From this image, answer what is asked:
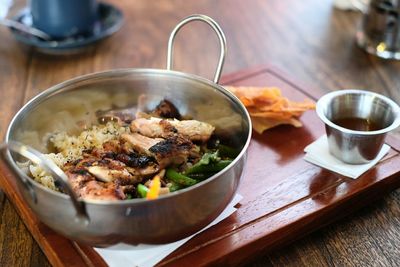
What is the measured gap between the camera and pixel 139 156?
3.83 feet

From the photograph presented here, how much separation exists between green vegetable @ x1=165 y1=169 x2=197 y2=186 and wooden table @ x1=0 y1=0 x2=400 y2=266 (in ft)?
1.14

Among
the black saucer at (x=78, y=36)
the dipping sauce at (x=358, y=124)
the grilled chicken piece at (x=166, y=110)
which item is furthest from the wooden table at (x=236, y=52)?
the grilled chicken piece at (x=166, y=110)

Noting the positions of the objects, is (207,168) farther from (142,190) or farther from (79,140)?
(79,140)

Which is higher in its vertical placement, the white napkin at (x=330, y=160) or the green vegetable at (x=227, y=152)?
the green vegetable at (x=227, y=152)

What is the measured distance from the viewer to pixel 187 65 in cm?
187

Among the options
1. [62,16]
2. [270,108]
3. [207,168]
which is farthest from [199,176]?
[62,16]

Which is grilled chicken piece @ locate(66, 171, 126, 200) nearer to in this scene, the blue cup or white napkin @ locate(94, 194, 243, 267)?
white napkin @ locate(94, 194, 243, 267)

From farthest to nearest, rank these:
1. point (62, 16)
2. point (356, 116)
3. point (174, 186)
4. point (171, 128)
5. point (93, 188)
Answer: point (62, 16) → point (356, 116) → point (171, 128) → point (174, 186) → point (93, 188)

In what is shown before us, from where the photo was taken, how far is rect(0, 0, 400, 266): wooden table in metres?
1.73

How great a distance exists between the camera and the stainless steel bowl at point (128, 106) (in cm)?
89

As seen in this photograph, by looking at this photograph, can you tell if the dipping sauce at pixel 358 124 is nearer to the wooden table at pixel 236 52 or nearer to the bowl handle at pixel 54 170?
the wooden table at pixel 236 52

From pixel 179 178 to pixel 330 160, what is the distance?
0.39 meters

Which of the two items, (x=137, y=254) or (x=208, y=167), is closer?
A: (x=137, y=254)

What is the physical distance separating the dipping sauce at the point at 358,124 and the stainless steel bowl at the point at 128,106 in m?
0.28
